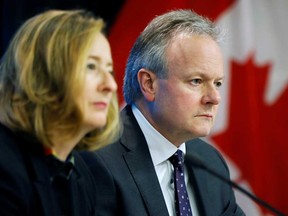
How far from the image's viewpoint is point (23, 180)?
1431 mm

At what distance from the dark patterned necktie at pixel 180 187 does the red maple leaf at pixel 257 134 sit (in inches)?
36.2

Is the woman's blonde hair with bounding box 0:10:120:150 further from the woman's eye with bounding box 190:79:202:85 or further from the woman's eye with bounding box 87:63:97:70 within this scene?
the woman's eye with bounding box 190:79:202:85

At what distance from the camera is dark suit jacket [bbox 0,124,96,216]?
55.4 inches

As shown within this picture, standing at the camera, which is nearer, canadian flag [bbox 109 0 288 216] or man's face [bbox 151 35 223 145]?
man's face [bbox 151 35 223 145]

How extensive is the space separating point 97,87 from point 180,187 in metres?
0.59

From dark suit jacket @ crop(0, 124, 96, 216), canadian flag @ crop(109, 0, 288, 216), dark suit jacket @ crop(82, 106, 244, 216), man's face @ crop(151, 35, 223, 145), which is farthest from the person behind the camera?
canadian flag @ crop(109, 0, 288, 216)

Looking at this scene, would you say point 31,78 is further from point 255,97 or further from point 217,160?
point 255,97

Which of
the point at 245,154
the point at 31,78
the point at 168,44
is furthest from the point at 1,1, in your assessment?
the point at 31,78

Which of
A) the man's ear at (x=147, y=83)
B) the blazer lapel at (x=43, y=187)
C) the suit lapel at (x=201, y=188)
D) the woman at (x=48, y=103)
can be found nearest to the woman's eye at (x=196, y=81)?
the man's ear at (x=147, y=83)

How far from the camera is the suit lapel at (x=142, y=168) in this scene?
1878 mm

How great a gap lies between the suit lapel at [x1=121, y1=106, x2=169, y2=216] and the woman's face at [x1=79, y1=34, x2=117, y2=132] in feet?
1.45

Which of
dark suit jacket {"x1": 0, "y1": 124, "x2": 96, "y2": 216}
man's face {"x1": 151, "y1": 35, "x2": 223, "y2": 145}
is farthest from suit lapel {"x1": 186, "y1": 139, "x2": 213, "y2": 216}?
dark suit jacket {"x1": 0, "y1": 124, "x2": 96, "y2": 216}

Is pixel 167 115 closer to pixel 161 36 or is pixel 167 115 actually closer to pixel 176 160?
Result: pixel 176 160

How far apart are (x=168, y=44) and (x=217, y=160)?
41 cm
